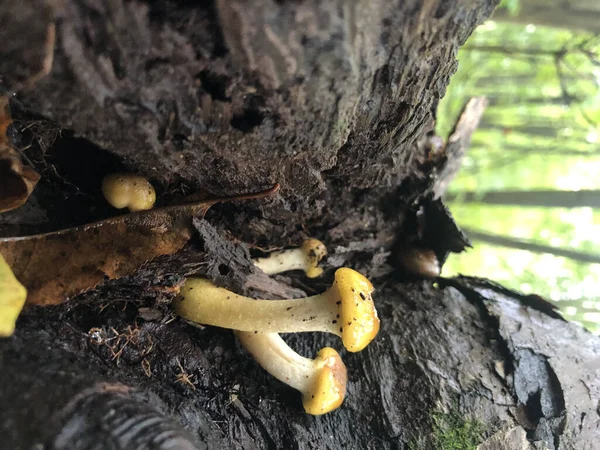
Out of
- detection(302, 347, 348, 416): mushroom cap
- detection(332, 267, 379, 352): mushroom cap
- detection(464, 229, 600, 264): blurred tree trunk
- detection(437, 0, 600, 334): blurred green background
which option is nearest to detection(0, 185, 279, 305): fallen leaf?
detection(332, 267, 379, 352): mushroom cap

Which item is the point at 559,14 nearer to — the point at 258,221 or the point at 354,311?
the point at 258,221

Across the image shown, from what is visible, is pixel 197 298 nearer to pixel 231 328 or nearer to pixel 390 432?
pixel 231 328

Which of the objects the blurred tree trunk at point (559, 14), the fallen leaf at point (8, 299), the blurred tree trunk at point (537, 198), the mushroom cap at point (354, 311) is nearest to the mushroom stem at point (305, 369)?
the mushroom cap at point (354, 311)

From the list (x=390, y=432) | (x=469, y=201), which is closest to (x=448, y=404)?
(x=390, y=432)

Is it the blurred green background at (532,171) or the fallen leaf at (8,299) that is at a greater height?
the fallen leaf at (8,299)

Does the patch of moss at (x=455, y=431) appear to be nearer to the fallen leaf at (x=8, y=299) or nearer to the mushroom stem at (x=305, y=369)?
the mushroom stem at (x=305, y=369)
